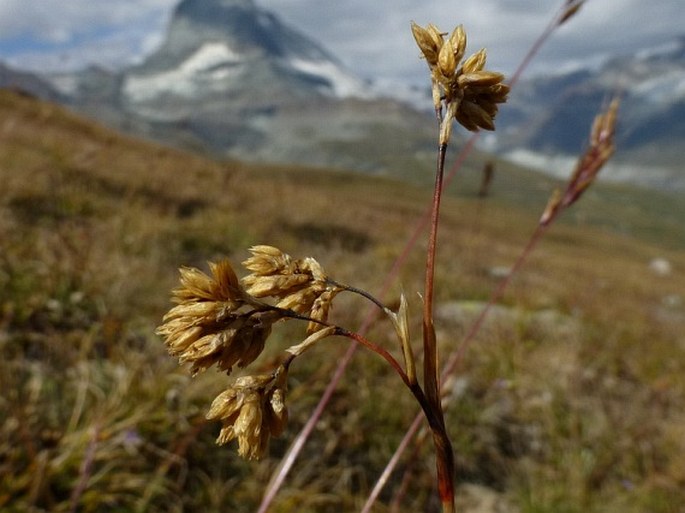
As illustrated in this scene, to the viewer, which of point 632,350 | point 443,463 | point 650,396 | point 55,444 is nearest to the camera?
point 443,463

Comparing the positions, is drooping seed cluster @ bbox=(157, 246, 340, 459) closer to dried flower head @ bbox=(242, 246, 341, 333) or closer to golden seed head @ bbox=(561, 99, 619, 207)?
dried flower head @ bbox=(242, 246, 341, 333)

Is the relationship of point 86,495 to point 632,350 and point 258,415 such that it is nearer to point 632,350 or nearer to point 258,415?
point 258,415

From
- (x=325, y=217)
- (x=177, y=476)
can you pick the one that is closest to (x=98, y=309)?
(x=177, y=476)

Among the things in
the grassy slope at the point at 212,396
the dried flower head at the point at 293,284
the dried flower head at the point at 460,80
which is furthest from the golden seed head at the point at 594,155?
the dried flower head at the point at 293,284

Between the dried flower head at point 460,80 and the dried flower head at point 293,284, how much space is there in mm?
205

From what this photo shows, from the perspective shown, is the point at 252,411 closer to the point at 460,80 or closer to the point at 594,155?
the point at 460,80

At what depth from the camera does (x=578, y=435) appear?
4.90 metres

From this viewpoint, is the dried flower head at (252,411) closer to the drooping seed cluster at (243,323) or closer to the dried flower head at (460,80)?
the drooping seed cluster at (243,323)

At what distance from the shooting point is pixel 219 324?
62 centimetres

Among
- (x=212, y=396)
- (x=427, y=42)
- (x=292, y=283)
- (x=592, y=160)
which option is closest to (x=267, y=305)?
(x=292, y=283)

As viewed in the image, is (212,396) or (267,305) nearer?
(267,305)

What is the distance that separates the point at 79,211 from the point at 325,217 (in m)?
5.72

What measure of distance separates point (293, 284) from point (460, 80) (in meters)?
0.27

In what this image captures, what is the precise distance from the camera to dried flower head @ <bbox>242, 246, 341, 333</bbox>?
2.04 feet
